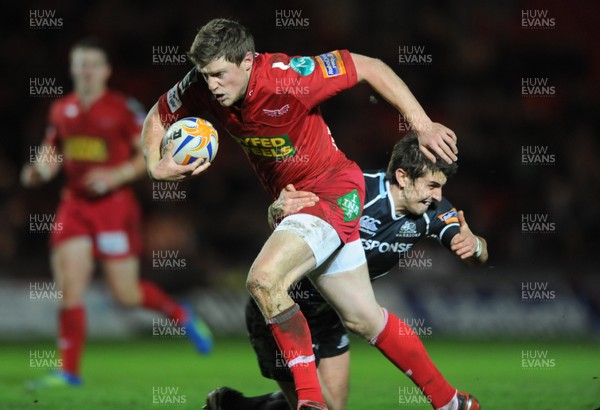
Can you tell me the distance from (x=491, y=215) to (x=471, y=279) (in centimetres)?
159

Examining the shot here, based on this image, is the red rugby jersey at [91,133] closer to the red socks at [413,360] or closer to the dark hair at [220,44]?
the dark hair at [220,44]

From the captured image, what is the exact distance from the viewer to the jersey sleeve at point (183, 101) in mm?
5184

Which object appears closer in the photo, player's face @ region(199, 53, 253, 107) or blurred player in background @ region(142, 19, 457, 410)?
blurred player in background @ region(142, 19, 457, 410)

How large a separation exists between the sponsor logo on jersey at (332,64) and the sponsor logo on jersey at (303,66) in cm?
5

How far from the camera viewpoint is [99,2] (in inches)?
583

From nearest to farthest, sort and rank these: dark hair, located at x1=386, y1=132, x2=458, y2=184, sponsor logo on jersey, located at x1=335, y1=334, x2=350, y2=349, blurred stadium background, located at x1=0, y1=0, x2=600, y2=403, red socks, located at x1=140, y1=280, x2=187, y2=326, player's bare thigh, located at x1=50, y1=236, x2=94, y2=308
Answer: dark hair, located at x1=386, y1=132, x2=458, y2=184 → sponsor logo on jersey, located at x1=335, y1=334, x2=350, y2=349 → player's bare thigh, located at x1=50, y1=236, x2=94, y2=308 → red socks, located at x1=140, y1=280, x2=187, y2=326 → blurred stadium background, located at x1=0, y1=0, x2=600, y2=403

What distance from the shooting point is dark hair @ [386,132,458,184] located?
210 inches

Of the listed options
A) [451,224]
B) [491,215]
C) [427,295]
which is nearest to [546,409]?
[451,224]

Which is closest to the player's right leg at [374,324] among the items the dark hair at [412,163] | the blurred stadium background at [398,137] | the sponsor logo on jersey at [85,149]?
the dark hair at [412,163]

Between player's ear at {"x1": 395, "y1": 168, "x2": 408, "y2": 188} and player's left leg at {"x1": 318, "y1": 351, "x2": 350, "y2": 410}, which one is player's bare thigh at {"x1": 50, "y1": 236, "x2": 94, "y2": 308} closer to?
player's left leg at {"x1": 318, "y1": 351, "x2": 350, "y2": 410}

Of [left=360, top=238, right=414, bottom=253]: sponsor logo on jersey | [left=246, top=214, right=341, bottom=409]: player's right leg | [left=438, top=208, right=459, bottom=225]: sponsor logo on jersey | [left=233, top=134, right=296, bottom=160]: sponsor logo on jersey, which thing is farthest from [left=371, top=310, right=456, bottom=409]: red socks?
[left=233, top=134, right=296, bottom=160]: sponsor logo on jersey

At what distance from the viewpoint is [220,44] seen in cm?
478

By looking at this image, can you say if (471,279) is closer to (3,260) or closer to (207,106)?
(3,260)

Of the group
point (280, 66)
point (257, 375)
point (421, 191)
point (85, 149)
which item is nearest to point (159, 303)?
point (257, 375)
